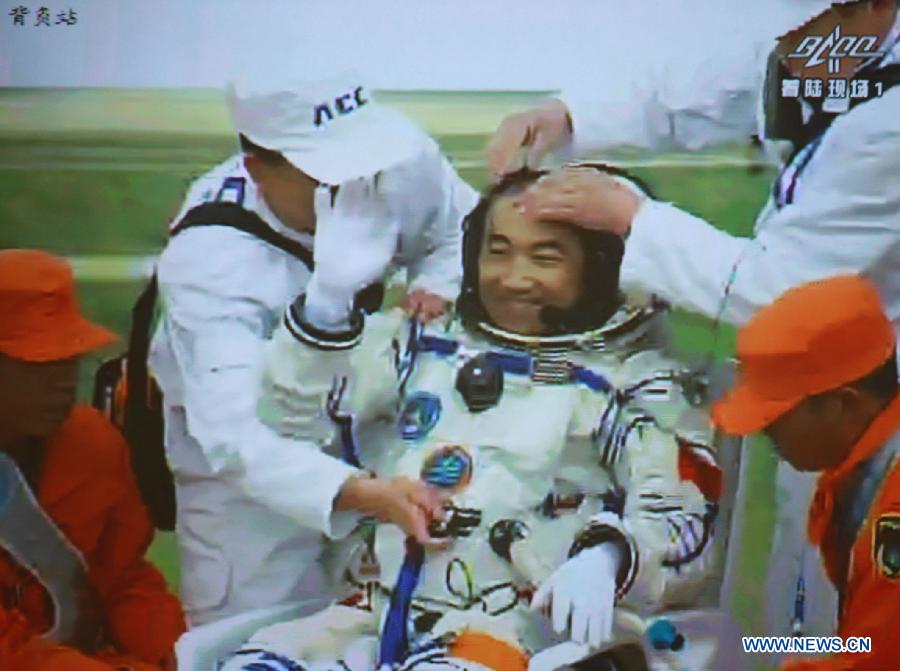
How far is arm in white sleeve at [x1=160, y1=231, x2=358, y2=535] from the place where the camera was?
1987mm

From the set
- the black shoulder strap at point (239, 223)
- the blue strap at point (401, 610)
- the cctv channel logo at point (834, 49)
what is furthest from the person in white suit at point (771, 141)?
the blue strap at point (401, 610)

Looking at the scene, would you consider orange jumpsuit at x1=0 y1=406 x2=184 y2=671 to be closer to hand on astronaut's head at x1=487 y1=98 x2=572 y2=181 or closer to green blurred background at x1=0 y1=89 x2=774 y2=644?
green blurred background at x1=0 y1=89 x2=774 y2=644

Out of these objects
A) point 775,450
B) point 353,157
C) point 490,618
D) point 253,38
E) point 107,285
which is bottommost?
point 490,618

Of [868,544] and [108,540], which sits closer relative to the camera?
[868,544]

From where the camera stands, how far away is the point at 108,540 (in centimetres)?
205

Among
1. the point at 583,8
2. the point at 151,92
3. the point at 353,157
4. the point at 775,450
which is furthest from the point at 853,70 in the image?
the point at 151,92

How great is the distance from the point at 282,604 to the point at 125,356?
39 centimetres

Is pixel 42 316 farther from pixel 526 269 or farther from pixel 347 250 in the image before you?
pixel 526 269

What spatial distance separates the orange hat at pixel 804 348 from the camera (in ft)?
6.39

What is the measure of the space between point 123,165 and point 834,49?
3.11 feet

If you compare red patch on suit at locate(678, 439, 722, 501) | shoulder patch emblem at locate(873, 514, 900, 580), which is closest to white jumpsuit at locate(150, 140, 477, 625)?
red patch on suit at locate(678, 439, 722, 501)

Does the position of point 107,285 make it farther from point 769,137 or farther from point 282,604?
point 769,137

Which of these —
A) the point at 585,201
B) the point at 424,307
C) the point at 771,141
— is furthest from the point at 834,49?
the point at 424,307

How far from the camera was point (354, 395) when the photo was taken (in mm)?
2002
